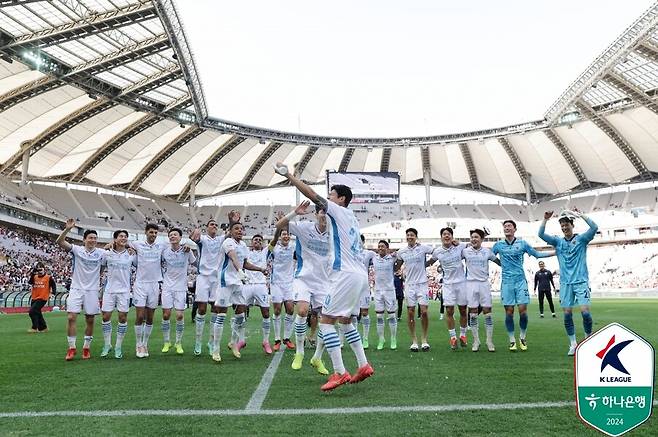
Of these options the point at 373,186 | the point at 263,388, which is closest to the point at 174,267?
the point at 263,388

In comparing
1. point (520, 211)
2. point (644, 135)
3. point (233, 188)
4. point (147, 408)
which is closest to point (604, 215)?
point (520, 211)

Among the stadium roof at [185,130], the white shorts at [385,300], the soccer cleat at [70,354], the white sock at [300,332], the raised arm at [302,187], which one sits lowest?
the soccer cleat at [70,354]

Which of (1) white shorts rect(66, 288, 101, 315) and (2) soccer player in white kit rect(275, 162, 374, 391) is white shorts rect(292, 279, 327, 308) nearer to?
(2) soccer player in white kit rect(275, 162, 374, 391)

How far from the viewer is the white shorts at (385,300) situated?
1027cm

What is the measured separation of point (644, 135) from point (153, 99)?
40.0m

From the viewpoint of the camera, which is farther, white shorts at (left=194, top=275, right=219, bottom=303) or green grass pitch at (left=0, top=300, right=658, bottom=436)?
white shorts at (left=194, top=275, right=219, bottom=303)

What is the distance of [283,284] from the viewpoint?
1075 centimetres

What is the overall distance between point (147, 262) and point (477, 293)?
587 cm

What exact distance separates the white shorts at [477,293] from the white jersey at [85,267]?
649cm

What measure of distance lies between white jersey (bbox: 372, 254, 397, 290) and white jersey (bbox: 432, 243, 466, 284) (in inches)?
36.0

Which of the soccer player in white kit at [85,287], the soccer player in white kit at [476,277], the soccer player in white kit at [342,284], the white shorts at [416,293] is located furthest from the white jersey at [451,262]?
the soccer player in white kit at [85,287]

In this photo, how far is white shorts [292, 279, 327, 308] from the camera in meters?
8.28

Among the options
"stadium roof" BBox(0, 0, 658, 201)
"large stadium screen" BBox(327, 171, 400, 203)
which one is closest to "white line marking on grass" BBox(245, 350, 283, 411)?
"stadium roof" BBox(0, 0, 658, 201)

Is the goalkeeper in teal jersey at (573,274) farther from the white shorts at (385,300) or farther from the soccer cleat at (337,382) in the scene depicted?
the soccer cleat at (337,382)
